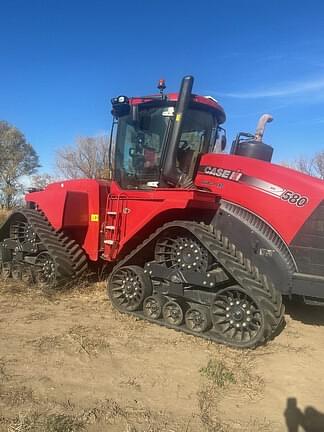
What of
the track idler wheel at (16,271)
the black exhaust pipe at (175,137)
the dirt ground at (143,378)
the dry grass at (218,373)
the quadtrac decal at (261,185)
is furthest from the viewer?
the track idler wheel at (16,271)

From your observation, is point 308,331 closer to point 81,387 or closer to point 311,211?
point 311,211

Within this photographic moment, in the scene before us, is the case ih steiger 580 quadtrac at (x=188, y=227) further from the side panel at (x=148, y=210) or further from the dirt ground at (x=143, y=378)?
the dirt ground at (x=143, y=378)

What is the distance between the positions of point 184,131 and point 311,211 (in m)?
2.33

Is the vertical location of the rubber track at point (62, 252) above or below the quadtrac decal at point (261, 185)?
below

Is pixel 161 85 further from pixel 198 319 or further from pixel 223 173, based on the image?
pixel 198 319

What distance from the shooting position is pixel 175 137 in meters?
6.59

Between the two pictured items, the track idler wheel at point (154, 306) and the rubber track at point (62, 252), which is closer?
the track idler wheel at point (154, 306)

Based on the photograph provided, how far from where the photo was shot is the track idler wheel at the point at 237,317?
5.32 metres

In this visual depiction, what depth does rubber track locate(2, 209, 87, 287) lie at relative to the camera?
7.40 meters

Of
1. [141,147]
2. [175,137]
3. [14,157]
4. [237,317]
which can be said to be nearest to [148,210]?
[175,137]

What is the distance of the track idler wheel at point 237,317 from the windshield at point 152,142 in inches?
81.3

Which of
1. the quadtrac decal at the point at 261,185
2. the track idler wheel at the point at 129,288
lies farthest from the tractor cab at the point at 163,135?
the track idler wheel at the point at 129,288

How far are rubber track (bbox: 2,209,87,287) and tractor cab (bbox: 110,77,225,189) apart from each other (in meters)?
1.33

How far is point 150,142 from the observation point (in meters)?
7.06
